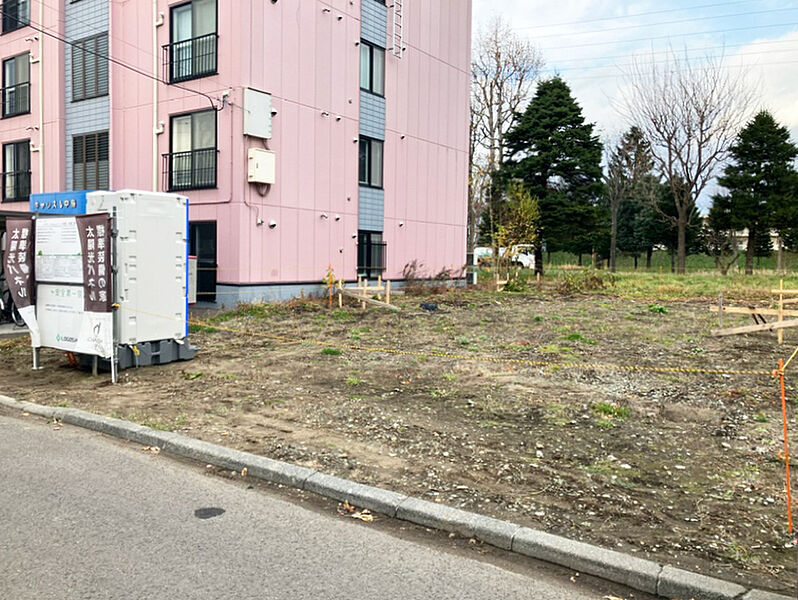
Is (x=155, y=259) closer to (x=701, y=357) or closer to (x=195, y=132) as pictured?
(x=701, y=357)

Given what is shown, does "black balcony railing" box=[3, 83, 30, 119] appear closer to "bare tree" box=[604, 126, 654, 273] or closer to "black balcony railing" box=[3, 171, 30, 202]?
"black balcony railing" box=[3, 171, 30, 202]

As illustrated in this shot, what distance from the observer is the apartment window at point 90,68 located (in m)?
22.3

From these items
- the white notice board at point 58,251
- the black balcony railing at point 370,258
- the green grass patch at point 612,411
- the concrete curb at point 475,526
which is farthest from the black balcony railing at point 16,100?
the green grass patch at point 612,411

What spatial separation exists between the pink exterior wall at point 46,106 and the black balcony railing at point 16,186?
311 mm

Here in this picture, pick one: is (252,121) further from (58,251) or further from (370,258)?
(58,251)

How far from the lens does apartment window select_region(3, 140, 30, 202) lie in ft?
82.7

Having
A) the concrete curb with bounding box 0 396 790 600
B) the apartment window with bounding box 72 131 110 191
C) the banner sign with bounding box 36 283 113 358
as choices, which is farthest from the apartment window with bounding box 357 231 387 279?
the concrete curb with bounding box 0 396 790 600

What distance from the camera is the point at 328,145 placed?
72.6 feet

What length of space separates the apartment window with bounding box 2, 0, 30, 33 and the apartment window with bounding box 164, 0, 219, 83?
807cm

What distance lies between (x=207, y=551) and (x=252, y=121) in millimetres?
16369

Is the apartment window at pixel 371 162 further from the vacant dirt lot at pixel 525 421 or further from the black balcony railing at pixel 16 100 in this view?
the black balcony railing at pixel 16 100

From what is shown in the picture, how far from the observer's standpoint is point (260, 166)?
62.1ft

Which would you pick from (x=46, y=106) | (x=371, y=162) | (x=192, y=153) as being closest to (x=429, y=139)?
(x=371, y=162)

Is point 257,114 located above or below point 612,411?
above
